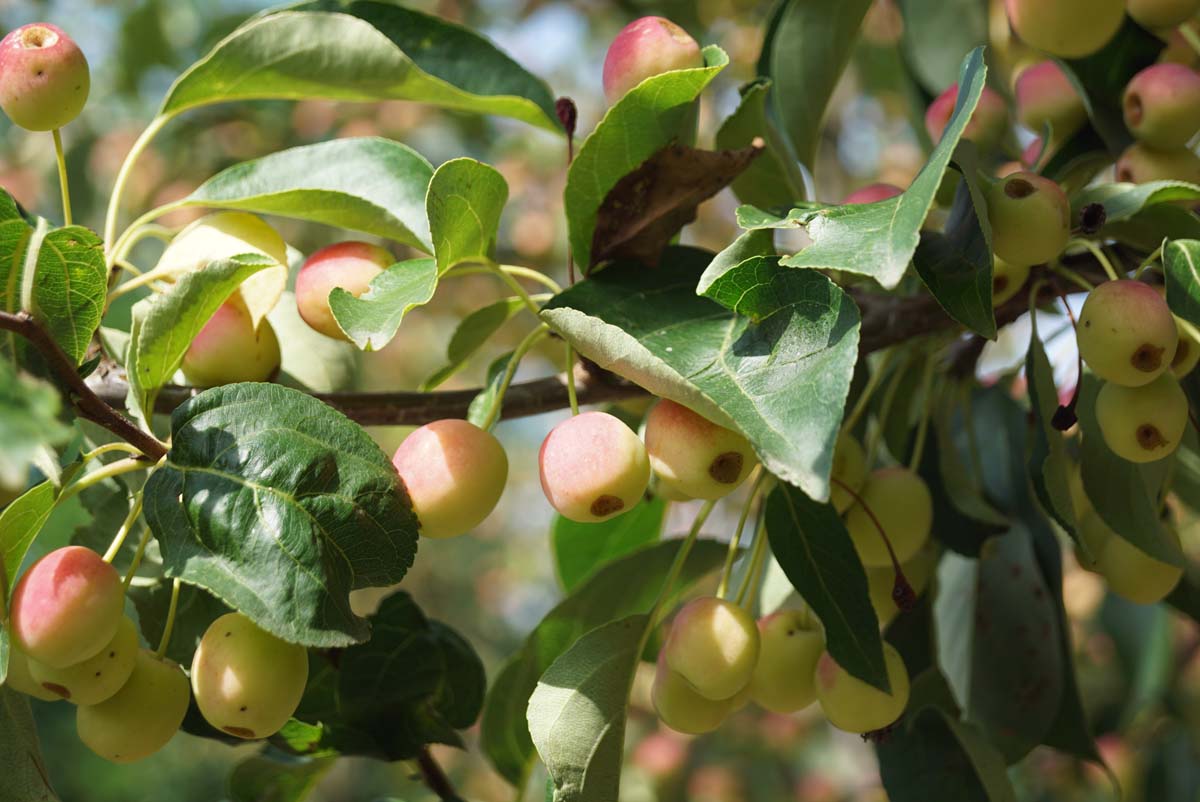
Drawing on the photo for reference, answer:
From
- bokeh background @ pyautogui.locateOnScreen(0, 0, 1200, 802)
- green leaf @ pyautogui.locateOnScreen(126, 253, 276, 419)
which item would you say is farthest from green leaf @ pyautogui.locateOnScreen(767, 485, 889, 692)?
bokeh background @ pyautogui.locateOnScreen(0, 0, 1200, 802)

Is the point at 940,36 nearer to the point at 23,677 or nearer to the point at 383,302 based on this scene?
the point at 383,302

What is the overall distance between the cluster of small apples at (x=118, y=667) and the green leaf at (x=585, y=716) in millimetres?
136

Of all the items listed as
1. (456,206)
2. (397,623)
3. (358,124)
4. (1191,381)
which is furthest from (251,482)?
(358,124)

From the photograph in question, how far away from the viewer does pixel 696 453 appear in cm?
57

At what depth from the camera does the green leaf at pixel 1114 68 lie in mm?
888

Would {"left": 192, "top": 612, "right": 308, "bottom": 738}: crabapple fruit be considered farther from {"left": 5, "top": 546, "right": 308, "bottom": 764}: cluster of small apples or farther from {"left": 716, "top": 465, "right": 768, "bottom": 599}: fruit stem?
{"left": 716, "top": 465, "right": 768, "bottom": 599}: fruit stem

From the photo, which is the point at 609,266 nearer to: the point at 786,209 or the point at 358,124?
the point at 786,209

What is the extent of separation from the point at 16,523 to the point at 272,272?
0.21m

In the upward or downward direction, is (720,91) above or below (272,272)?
below

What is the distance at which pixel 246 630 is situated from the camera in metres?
0.60

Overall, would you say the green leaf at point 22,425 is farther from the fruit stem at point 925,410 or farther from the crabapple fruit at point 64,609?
the fruit stem at point 925,410

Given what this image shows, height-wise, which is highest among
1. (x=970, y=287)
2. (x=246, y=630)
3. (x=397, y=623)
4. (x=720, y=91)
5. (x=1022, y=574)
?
(x=970, y=287)

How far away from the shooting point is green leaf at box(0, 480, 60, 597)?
0.58m

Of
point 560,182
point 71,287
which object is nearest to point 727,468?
point 71,287
